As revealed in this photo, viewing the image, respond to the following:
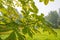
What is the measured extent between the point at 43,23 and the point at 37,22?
6 centimetres

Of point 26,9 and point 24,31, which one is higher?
point 26,9

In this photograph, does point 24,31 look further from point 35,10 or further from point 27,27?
point 35,10

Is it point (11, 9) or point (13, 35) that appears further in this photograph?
point (11, 9)

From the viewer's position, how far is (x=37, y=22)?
1.84 metres

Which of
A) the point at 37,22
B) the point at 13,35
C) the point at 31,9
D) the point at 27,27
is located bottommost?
the point at 13,35

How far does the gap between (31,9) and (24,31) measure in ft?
1.33

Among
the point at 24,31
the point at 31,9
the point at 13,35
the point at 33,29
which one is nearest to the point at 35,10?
the point at 31,9

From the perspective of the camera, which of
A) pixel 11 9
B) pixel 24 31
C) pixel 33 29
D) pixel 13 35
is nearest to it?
pixel 13 35

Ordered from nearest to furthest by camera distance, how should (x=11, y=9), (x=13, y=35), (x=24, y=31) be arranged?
(x=13, y=35), (x=24, y=31), (x=11, y=9)

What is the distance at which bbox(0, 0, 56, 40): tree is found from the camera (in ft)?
5.06

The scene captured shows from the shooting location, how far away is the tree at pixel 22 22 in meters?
1.54

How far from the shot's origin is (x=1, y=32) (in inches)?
63.5

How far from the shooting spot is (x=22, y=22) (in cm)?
180

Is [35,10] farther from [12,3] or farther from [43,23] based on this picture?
[12,3]
